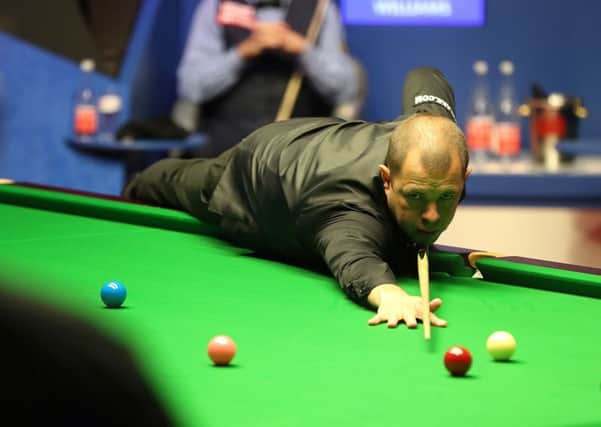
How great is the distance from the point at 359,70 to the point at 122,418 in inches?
237

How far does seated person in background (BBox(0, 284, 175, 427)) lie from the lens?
1.37ft

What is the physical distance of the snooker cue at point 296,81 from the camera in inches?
239

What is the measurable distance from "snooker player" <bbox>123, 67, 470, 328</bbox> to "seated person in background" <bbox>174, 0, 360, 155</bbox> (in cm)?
267

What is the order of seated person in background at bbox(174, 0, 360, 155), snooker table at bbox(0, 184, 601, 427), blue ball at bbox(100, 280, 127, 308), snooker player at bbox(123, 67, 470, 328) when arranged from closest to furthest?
snooker table at bbox(0, 184, 601, 427) < blue ball at bbox(100, 280, 127, 308) < snooker player at bbox(123, 67, 470, 328) < seated person in background at bbox(174, 0, 360, 155)

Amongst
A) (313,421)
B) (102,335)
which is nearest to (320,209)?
(313,421)

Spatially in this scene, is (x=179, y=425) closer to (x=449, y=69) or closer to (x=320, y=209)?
(x=320, y=209)

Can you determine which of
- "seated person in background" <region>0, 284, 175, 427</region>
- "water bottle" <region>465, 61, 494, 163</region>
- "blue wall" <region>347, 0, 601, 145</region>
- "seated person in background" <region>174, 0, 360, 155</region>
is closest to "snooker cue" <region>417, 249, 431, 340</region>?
"seated person in background" <region>0, 284, 175, 427</region>

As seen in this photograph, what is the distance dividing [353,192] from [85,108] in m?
3.72

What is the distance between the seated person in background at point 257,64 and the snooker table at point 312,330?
9.36 feet

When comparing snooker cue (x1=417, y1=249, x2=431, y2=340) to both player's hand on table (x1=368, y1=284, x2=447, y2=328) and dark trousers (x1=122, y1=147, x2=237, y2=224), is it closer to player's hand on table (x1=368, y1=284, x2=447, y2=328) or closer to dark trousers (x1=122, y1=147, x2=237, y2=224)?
player's hand on table (x1=368, y1=284, x2=447, y2=328)

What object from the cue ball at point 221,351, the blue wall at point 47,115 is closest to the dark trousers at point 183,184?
the cue ball at point 221,351

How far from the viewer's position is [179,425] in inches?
16.8

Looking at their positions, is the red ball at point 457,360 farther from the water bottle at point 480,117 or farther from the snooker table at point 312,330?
the water bottle at point 480,117

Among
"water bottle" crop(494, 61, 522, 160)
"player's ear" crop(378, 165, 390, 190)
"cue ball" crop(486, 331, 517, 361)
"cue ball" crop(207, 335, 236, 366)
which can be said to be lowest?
"cue ball" crop(207, 335, 236, 366)
